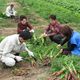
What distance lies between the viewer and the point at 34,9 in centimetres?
1641

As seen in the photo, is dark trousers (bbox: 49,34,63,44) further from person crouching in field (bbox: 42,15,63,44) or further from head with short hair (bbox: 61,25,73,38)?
head with short hair (bbox: 61,25,73,38)

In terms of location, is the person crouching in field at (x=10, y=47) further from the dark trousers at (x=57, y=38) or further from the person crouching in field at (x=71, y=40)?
the dark trousers at (x=57, y=38)

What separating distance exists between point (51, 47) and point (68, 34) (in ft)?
3.90

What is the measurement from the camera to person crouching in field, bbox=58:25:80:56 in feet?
23.4

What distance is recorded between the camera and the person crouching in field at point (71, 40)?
7.14 metres

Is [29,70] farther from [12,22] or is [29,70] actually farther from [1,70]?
[12,22]

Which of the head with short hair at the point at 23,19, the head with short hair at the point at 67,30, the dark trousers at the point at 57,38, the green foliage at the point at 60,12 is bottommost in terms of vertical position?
the green foliage at the point at 60,12

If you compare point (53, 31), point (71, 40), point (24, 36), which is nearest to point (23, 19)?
point (53, 31)

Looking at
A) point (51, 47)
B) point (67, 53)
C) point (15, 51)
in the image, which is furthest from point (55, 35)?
point (15, 51)

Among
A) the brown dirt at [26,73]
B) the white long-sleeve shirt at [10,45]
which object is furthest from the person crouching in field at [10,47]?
the brown dirt at [26,73]

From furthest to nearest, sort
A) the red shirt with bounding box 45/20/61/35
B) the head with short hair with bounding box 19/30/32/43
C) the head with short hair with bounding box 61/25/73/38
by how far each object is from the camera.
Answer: the red shirt with bounding box 45/20/61/35, the head with short hair with bounding box 61/25/73/38, the head with short hair with bounding box 19/30/32/43

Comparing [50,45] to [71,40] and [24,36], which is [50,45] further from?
[24,36]

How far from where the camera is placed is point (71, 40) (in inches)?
289

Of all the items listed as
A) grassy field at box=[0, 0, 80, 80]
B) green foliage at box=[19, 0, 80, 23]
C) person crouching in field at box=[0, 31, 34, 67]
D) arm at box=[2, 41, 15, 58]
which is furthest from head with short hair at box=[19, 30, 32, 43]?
green foliage at box=[19, 0, 80, 23]
